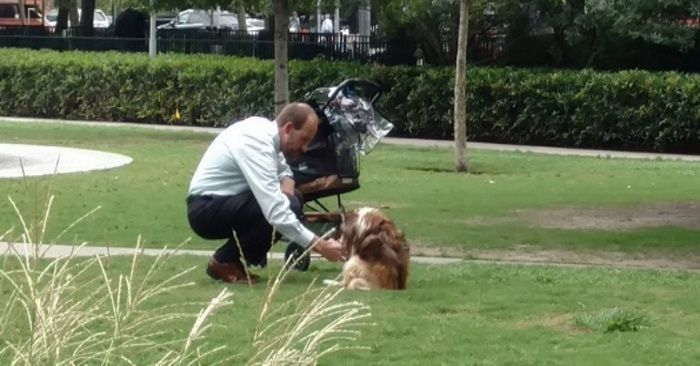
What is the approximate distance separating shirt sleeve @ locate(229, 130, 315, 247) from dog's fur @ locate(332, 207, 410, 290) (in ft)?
0.93

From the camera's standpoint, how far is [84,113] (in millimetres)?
29188

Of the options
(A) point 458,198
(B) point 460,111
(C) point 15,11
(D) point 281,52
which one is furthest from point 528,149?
(C) point 15,11

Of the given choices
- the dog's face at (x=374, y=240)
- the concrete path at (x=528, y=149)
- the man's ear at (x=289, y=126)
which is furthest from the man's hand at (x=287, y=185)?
the concrete path at (x=528, y=149)

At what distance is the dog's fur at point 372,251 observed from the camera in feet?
27.0

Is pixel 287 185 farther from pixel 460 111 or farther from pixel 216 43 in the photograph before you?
pixel 216 43

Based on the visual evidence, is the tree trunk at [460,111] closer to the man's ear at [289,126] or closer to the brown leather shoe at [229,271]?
the brown leather shoe at [229,271]

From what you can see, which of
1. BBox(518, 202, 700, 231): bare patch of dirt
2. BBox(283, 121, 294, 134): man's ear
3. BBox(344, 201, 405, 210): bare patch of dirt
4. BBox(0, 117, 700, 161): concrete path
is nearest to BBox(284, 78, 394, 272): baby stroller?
A: BBox(283, 121, 294, 134): man's ear

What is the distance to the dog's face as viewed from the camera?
27.0 ft

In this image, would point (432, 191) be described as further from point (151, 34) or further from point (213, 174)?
point (151, 34)

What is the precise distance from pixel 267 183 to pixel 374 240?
736 mm

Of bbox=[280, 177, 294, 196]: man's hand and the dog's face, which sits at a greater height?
bbox=[280, 177, 294, 196]: man's hand

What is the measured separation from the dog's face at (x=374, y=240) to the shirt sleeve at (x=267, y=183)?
256 mm

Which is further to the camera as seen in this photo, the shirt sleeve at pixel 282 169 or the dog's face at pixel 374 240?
the shirt sleeve at pixel 282 169

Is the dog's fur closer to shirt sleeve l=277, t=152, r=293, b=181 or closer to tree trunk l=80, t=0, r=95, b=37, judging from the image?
shirt sleeve l=277, t=152, r=293, b=181
